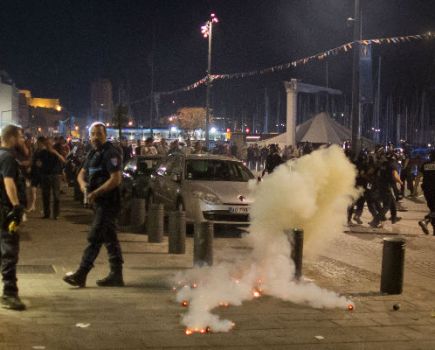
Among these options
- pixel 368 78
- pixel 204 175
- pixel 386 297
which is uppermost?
pixel 368 78

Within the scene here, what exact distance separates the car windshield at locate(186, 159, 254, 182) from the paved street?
3654mm

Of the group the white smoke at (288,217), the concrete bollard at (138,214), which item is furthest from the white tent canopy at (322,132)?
the white smoke at (288,217)

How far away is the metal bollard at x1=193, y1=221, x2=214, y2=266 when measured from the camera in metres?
9.89

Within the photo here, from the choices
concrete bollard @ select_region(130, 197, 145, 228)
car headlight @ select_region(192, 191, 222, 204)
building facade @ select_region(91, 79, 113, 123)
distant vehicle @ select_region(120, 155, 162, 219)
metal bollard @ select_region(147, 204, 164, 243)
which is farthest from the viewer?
building facade @ select_region(91, 79, 113, 123)

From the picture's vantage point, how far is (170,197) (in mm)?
15234

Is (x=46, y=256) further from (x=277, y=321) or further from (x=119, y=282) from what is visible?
(x=277, y=321)

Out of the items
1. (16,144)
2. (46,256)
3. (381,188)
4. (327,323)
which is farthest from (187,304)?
(381,188)

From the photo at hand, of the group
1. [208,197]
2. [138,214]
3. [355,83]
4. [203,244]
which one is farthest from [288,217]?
[355,83]

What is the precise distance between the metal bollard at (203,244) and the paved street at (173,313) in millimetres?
443

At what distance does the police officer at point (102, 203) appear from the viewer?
26.9 ft

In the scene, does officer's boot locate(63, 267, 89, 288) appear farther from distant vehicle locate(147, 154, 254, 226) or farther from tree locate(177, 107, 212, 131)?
tree locate(177, 107, 212, 131)

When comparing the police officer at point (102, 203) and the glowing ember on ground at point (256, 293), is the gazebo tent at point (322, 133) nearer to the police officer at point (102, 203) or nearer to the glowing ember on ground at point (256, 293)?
the glowing ember on ground at point (256, 293)

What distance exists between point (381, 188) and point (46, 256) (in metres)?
8.73

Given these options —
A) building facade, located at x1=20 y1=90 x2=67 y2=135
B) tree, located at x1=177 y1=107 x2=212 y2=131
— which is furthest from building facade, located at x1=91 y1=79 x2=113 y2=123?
tree, located at x1=177 y1=107 x2=212 y2=131
